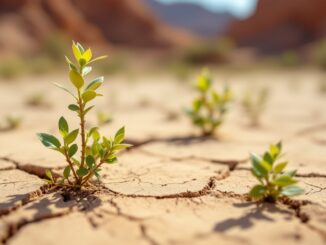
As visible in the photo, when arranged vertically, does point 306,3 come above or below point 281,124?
above

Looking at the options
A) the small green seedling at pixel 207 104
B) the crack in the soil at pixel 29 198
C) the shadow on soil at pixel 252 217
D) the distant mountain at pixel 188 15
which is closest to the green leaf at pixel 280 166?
the shadow on soil at pixel 252 217

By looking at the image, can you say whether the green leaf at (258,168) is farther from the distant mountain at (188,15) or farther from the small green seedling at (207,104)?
the distant mountain at (188,15)

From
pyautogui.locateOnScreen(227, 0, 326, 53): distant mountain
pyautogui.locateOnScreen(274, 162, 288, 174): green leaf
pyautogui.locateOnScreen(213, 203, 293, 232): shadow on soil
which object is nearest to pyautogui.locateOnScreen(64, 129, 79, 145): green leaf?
pyautogui.locateOnScreen(213, 203, 293, 232): shadow on soil

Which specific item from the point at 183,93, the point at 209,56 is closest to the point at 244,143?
the point at 183,93

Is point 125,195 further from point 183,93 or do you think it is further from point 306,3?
point 306,3

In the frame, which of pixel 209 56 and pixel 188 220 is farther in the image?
pixel 209 56

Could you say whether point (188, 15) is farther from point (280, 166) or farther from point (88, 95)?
point (280, 166)

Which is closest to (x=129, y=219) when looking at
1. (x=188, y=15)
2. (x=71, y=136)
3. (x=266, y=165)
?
(x=71, y=136)
